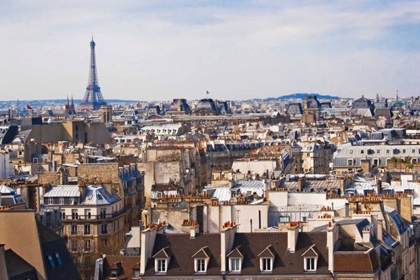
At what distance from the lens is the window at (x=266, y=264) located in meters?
32.2

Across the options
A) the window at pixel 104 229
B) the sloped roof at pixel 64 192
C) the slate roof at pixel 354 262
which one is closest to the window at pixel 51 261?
the slate roof at pixel 354 262

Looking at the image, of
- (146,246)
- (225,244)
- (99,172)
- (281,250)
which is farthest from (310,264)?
(99,172)

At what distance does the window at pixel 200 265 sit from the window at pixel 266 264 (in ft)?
4.93

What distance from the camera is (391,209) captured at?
40562 mm

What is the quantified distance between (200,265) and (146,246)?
1483mm

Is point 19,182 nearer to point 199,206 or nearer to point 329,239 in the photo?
point 199,206

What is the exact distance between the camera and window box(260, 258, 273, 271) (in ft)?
106

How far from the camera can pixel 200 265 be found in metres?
32.6

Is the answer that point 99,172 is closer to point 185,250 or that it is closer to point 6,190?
point 6,190

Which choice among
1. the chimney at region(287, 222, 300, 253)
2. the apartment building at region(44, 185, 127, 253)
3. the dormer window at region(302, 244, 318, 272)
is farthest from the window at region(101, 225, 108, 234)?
the dormer window at region(302, 244, 318, 272)

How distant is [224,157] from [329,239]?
244 ft

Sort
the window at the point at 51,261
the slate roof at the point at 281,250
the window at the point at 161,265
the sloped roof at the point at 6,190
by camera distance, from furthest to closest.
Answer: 1. the sloped roof at the point at 6,190
2. the window at the point at 51,261
3. the window at the point at 161,265
4. the slate roof at the point at 281,250

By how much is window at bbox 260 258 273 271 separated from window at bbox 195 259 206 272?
1503 millimetres

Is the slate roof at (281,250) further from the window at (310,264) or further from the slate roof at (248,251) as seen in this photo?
the window at (310,264)
